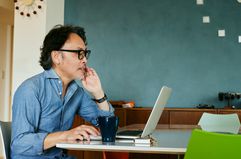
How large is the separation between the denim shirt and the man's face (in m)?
0.06

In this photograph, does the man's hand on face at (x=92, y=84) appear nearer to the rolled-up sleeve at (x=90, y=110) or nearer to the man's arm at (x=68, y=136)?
the rolled-up sleeve at (x=90, y=110)

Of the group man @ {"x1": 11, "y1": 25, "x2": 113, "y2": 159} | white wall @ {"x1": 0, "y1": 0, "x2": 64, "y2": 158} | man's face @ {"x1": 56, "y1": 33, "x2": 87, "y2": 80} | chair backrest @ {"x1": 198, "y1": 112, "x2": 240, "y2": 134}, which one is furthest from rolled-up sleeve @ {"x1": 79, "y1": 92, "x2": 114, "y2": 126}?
white wall @ {"x1": 0, "y1": 0, "x2": 64, "y2": 158}

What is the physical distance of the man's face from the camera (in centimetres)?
200

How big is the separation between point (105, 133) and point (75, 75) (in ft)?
1.59

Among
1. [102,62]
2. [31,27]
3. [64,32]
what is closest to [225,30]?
[102,62]

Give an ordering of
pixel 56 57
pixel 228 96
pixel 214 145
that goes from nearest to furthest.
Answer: pixel 214 145
pixel 56 57
pixel 228 96

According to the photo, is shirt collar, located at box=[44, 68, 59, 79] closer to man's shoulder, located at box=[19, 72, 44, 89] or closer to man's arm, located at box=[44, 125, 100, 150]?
man's shoulder, located at box=[19, 72, 44, 89]

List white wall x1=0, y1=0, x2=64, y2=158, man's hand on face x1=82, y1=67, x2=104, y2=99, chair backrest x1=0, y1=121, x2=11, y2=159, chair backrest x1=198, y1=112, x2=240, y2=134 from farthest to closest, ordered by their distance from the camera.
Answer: white wall x1=0, y1=0, x2=64, y2=158 < chair backrest x1=198, y1=112, x2=240, y2=134 < man's hand on face x1=82, y1=67, x2=104, y2=99 < chair backrest x1=0, y1=121, x2=11, y2=159

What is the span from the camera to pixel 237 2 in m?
4.91

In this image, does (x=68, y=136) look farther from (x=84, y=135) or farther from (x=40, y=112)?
(x=40, y=112)

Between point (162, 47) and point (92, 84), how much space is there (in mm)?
2944

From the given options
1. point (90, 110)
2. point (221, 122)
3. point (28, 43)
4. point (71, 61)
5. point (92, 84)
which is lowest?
point (221, 122)

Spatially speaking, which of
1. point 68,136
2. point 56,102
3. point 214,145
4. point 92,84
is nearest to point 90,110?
point 92,84

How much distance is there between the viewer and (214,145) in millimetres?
1335
